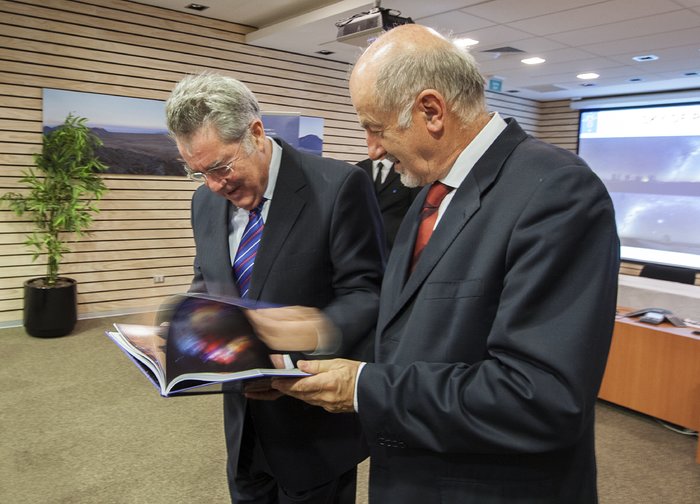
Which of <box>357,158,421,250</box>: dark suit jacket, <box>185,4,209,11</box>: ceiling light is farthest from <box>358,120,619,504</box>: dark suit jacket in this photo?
<box>185,4,209,11</box>: ceiling light

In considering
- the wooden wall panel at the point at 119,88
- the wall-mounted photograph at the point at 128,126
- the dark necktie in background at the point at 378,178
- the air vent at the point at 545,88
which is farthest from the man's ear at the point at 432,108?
the air vent at the point at 545,88

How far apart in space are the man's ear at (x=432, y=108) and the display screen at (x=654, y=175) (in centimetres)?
882

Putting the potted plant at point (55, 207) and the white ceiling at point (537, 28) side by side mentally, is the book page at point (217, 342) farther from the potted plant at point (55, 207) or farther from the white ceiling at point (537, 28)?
the potted plant at point (55, 207)

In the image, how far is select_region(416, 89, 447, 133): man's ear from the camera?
1.02 metres

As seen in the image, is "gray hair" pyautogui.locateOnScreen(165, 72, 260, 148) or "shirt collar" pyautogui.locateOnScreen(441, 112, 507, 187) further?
"gray hair" pyautogui.locateOnScreen(165, 72, 260, 148)

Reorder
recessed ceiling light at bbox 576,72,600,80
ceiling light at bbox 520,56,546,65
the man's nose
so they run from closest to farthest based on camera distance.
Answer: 1. the man's nose
2. ceiling light at bbox 520,56,546,65
3. recessed ceiling light at bbox 576,72,600,80

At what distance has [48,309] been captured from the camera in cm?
518

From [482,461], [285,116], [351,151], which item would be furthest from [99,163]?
[482,461]

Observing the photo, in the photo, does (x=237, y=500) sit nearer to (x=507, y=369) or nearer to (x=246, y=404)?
(x=246, y=404)

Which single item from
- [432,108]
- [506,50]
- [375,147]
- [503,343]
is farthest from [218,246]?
[506,50]

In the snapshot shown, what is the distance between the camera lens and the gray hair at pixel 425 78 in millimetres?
1017

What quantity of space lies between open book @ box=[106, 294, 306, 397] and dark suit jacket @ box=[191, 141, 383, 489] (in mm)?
329

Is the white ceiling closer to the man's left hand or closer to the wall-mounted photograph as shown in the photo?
the wall-mounted photograph

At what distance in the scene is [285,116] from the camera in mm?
6098
